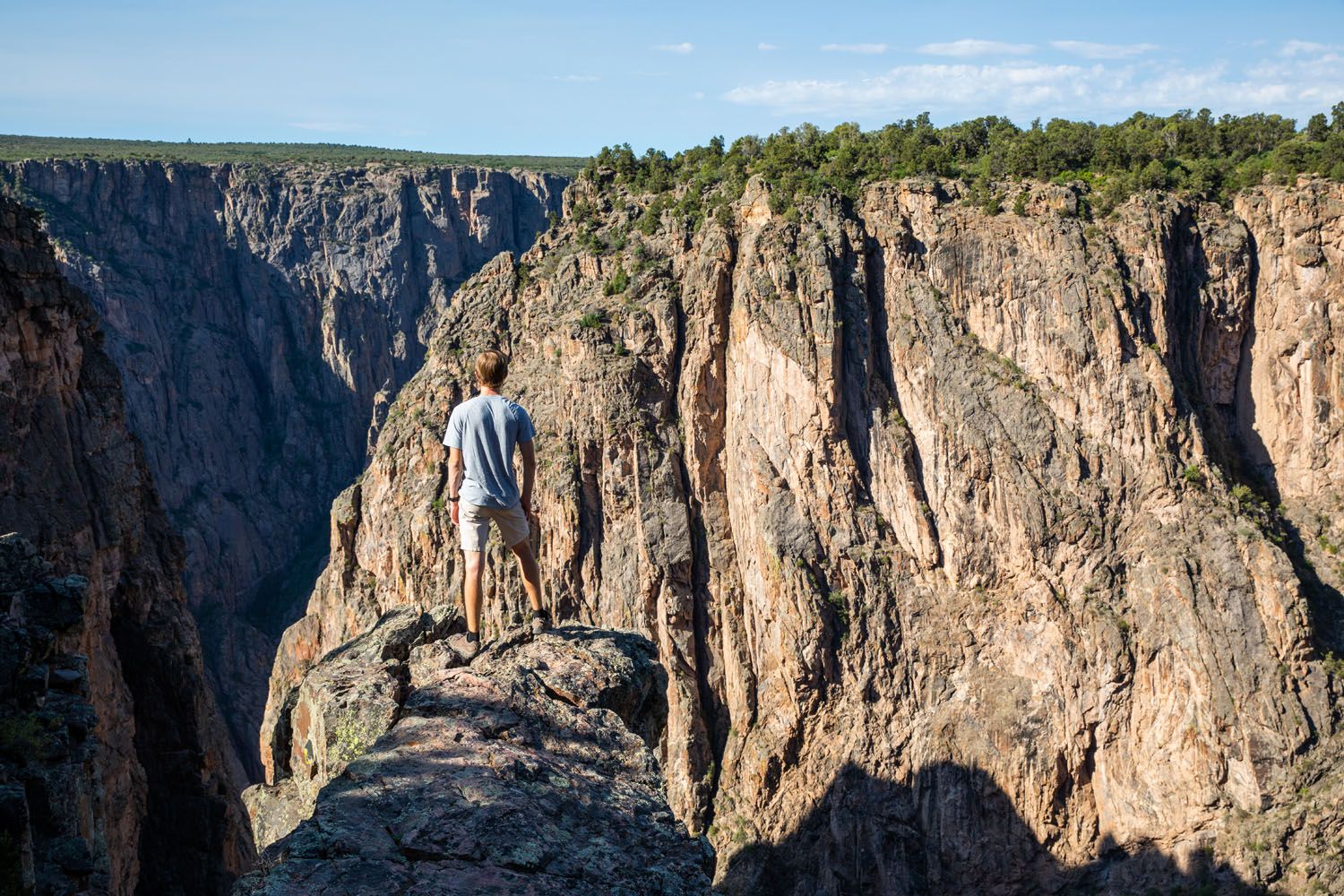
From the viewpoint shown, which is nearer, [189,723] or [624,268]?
[189,723]

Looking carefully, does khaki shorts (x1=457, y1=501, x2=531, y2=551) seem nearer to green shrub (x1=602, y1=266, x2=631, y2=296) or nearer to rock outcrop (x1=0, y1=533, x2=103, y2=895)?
rock outcrop (x1=0, y1=533, x2=103, y2=895)

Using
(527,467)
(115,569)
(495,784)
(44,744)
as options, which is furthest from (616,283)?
(495,784)

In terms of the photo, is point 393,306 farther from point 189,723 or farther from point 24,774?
point 24,774

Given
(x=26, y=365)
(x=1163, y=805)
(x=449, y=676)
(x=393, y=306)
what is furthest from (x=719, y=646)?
(x=393, y=306)

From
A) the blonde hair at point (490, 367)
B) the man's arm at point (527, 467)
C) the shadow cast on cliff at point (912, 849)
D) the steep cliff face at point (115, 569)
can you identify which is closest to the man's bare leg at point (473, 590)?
the man's arm at point (527, 467)

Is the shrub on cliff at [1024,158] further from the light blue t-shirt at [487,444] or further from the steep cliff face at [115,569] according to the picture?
the light blue t-shirt at [487,444]

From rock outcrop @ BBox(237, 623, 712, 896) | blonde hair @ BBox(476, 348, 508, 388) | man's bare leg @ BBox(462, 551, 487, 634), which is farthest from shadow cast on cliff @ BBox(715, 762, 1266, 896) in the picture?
blonde hair @ BBox(476, 348, 508, 388)

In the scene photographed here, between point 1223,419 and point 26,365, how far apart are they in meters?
46.3

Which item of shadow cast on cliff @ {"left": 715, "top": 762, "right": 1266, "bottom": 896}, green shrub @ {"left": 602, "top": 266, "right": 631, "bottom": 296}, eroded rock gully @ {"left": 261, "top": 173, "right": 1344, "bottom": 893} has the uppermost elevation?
green shrub @ {"left": 602, "top": 266, "right": 631, "bottom": 296}

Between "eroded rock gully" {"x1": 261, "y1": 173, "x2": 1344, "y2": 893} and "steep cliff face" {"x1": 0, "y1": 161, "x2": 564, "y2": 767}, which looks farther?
"steep cliff face" {"x1": 0, "y1": 161, "x2": 564, "y2": 767}

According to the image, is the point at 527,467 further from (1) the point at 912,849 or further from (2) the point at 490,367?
(1) the point at 912,849

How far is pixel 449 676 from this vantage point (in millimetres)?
11898

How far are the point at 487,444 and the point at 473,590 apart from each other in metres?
1.90

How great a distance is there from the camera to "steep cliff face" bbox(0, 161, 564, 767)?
85625 mm
